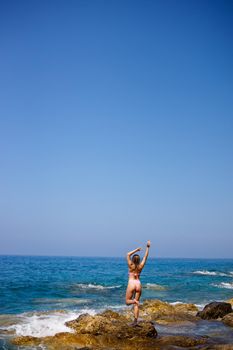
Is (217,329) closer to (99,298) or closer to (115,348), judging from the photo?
(115,348)

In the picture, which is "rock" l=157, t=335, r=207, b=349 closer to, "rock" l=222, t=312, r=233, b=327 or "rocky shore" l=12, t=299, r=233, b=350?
"rocky shore" l=12, t=299, r=233, b=350

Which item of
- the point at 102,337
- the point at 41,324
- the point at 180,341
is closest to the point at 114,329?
the point at 102,337

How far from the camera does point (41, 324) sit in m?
14.2

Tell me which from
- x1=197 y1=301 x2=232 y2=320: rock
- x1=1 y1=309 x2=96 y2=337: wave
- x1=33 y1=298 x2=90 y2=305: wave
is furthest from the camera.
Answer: x1=33 y1=298 x2=90 y2=305: wave

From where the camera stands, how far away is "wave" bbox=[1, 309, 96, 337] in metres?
12.8

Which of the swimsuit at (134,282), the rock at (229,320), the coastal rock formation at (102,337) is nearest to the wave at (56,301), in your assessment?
the rock at (229,320)

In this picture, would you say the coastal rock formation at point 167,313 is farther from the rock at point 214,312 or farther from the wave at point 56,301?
the wave at point 56,301

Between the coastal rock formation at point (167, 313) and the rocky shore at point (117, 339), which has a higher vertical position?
the rocky shore at point (117, 339)

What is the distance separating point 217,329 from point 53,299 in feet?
48.6

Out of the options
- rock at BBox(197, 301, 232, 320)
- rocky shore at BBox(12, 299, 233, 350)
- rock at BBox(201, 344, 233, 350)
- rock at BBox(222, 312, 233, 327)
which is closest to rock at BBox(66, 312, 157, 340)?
rocky shore at BBox(12, 299, 233, 350)

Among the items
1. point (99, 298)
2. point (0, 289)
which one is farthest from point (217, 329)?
point (0, 289)

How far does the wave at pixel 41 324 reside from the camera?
12797 mm

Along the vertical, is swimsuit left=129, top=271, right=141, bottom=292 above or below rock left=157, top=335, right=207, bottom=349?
above

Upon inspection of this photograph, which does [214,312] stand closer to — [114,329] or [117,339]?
[114,329]
